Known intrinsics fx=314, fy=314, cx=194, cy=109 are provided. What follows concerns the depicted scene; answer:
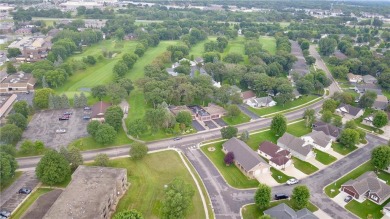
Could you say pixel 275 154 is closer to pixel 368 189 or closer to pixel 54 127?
pixel 368 189

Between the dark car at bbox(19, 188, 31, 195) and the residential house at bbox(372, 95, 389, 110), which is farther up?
the dark car at bbox(19, 188, 31, 195)

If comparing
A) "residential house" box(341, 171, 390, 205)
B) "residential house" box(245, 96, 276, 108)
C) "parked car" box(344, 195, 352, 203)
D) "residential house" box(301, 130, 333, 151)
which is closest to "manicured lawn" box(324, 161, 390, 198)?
"residential house" box(341, 171, 390, 205)

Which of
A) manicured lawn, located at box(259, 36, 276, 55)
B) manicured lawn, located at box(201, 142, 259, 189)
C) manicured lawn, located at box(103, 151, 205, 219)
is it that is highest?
manicured lawn, located at box(103, 151, 205, 219)

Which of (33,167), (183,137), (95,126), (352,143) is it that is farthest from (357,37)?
(33,167)

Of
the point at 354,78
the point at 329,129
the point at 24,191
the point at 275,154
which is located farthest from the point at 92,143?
the point at 354,78

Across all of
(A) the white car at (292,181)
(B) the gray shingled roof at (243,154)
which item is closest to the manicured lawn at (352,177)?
(A) the white car at (292,181)

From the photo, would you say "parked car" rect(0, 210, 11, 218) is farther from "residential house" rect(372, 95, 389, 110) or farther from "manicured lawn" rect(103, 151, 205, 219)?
"residential house" rect(372, 95, 389, 110)
